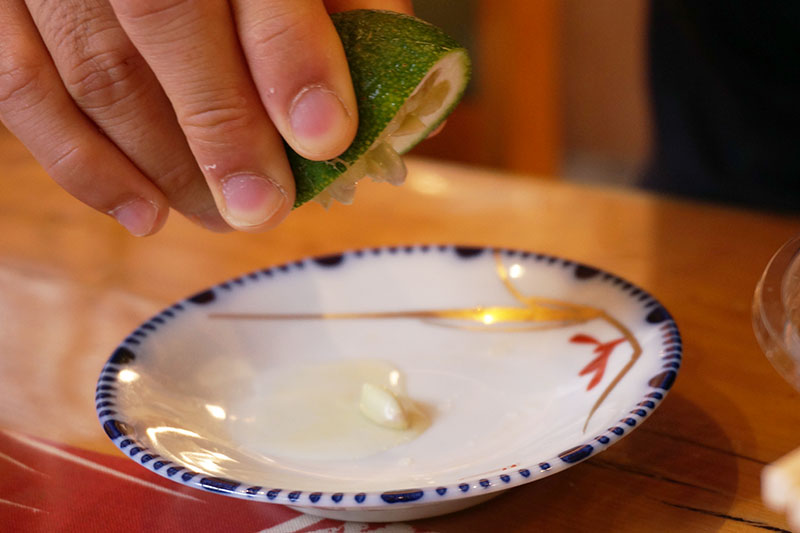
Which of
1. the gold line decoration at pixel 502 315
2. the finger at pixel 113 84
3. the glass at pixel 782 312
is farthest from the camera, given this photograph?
the gold line decoration at pixel 502 315

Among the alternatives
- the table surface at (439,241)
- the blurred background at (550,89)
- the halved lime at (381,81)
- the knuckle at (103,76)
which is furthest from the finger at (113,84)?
the blurred background at (550,89)

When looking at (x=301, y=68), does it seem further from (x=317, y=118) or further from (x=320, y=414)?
(x=320, y=414)

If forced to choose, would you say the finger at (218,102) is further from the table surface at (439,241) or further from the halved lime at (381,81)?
the table surface at (439,241)

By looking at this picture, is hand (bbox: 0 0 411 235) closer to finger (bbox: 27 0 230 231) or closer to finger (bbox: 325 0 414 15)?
finger (bbox: 27 0 230 231)

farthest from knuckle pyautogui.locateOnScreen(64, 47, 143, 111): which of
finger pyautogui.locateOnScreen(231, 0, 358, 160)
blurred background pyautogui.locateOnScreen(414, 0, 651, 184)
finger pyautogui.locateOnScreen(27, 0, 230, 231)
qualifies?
blurred background pyautogui.locateOnScreen(414, 0, 651, 184)

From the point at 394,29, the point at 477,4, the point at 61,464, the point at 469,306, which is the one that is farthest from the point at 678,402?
the point at 477,4

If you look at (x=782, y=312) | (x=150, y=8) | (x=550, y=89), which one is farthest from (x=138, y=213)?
(x=550, y=89)
